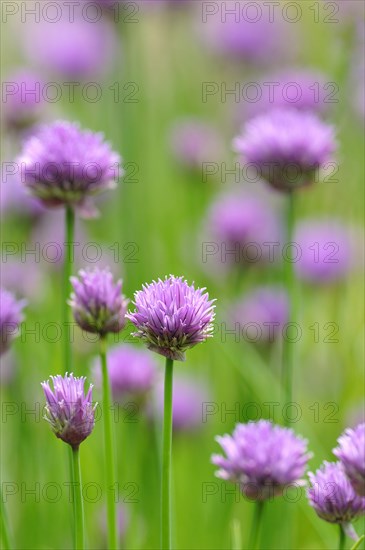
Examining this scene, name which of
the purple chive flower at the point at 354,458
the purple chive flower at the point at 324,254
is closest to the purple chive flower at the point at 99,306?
the purple chive flower at the point at 354,458

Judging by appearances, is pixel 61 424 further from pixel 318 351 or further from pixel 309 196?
pixel 309 196

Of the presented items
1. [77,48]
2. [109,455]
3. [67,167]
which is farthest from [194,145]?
[109,455]

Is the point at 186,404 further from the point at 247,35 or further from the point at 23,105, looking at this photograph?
the point at 247,35

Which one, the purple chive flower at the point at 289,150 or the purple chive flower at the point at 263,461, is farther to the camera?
the purple chive flower at the point at 289,150

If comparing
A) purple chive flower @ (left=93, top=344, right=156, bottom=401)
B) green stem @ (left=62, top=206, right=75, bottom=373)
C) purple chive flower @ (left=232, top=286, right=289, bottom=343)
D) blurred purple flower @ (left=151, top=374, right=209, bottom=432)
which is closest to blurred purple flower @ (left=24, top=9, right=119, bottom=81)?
purple chive flower @ (left=232, top=286, right=289, bottom=343)

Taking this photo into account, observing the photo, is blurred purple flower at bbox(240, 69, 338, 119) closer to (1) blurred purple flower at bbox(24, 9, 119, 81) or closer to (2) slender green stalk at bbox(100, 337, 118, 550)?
(1) blurred purple flower at bbox(24, 9, 119, 81)

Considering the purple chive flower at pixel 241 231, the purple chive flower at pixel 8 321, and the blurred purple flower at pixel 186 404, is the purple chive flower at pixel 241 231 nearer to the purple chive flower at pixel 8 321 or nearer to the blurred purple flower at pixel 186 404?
the blurred purple flower at pixel 186 404
